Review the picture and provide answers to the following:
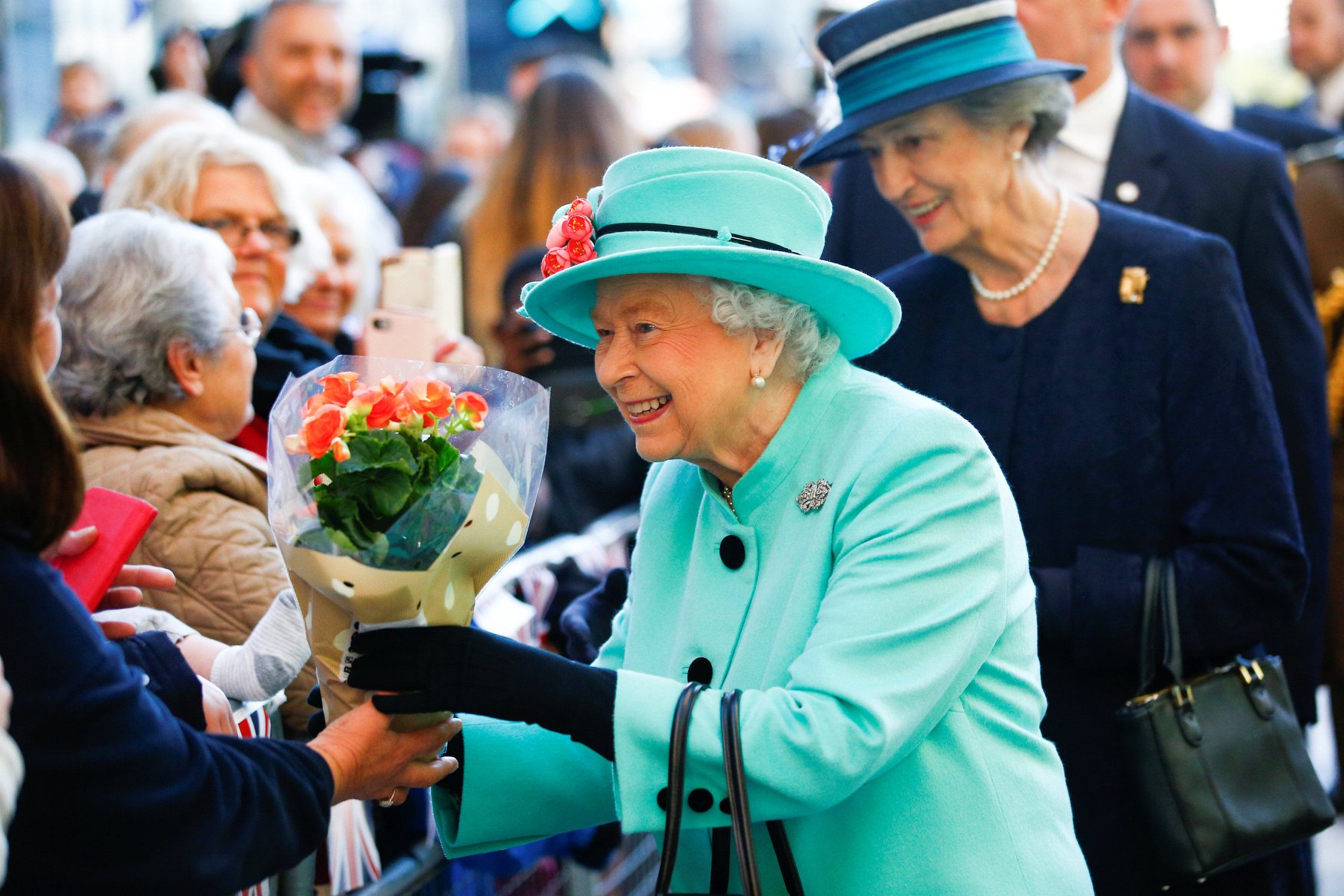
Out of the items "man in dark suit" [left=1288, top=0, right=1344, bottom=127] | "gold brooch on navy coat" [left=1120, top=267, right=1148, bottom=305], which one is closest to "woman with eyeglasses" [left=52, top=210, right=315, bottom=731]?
"gold brooch on navy coat" [left=1120, top=267, right=1148, bottom=305]

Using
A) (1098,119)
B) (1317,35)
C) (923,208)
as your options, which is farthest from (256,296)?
(1317,35)

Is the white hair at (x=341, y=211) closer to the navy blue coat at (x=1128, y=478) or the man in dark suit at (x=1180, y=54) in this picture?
the navy blue coat at (x=1128, y=478)

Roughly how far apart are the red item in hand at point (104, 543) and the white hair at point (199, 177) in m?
1.60

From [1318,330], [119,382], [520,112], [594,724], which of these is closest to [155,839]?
[594,724]

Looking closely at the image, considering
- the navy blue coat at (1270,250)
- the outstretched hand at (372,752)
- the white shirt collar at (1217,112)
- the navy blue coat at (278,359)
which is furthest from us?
the white shirt collar at (1217,112)

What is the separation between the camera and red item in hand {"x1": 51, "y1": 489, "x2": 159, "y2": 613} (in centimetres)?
256

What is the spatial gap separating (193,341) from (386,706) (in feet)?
4.24

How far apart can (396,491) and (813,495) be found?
74 centimetres

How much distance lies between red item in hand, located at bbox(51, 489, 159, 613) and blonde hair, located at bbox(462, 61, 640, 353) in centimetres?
321

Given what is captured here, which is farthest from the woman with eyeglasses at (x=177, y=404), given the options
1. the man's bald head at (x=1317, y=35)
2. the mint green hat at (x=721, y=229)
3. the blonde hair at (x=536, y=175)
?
the man's bald head at (x=1317, y=35)

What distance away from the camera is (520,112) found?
6.27 metres

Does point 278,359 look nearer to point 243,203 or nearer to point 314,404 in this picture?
point 243,203

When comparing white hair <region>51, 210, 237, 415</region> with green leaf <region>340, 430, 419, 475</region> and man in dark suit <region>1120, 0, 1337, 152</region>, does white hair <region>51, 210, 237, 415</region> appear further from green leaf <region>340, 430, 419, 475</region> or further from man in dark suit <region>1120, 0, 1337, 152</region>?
man in dark suit <region>1120, 0, 1337, 152</region>

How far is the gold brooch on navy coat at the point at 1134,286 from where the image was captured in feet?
10.8
